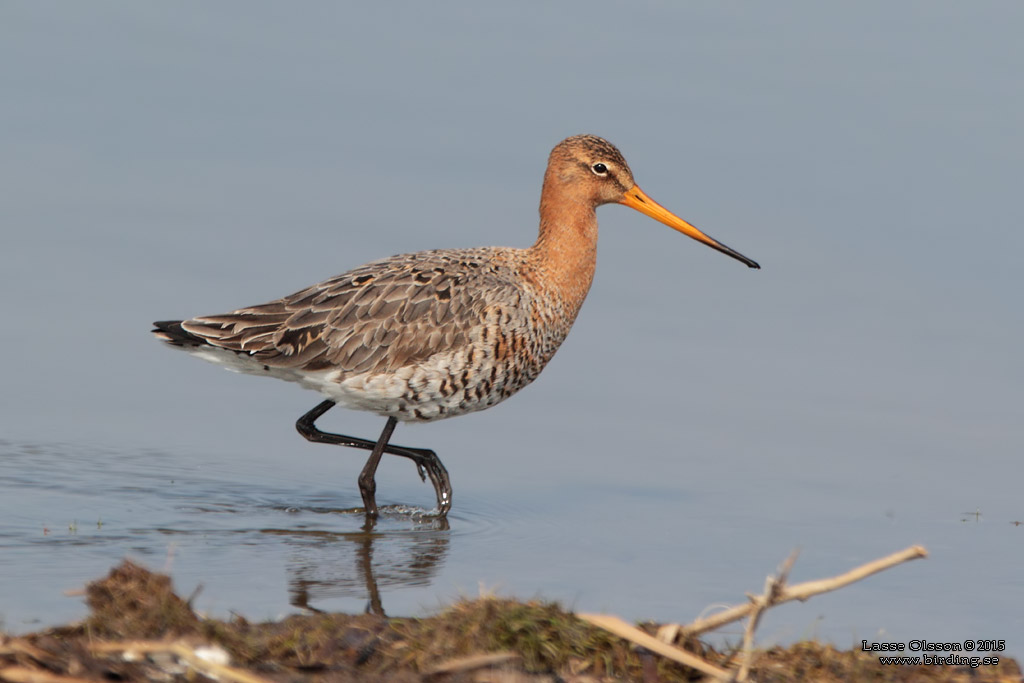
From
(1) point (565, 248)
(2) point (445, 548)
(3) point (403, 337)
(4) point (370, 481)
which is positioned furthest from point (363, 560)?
(1) point (565, 248)

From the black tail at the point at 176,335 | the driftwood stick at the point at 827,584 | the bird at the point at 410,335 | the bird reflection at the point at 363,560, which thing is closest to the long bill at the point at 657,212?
the bird at the point at 410,335

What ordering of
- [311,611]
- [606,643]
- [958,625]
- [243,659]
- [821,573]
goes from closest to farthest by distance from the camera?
[243,659], [606,643], [311,611], [958,625], [821,573]

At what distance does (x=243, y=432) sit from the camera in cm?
927

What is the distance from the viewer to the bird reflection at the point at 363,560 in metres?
6.44

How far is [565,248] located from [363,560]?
267cm

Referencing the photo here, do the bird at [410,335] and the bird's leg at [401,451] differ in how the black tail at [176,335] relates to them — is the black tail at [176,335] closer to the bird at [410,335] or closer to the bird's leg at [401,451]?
the bird at [410,335]

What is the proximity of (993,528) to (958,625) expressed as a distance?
5.82 ft

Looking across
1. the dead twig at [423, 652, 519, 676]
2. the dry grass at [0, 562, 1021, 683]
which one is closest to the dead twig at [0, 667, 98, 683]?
the dry grass at [0, 562, 1021, 683]

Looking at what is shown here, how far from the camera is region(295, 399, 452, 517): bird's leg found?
8320mm

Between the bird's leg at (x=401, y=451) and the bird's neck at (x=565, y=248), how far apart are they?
4.09 ft

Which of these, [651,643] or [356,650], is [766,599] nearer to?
[651,643]

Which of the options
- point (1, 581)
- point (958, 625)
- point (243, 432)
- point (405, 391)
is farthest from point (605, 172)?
point (1, 581)

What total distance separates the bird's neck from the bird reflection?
1619mm

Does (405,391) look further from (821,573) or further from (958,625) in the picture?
(958,625)
